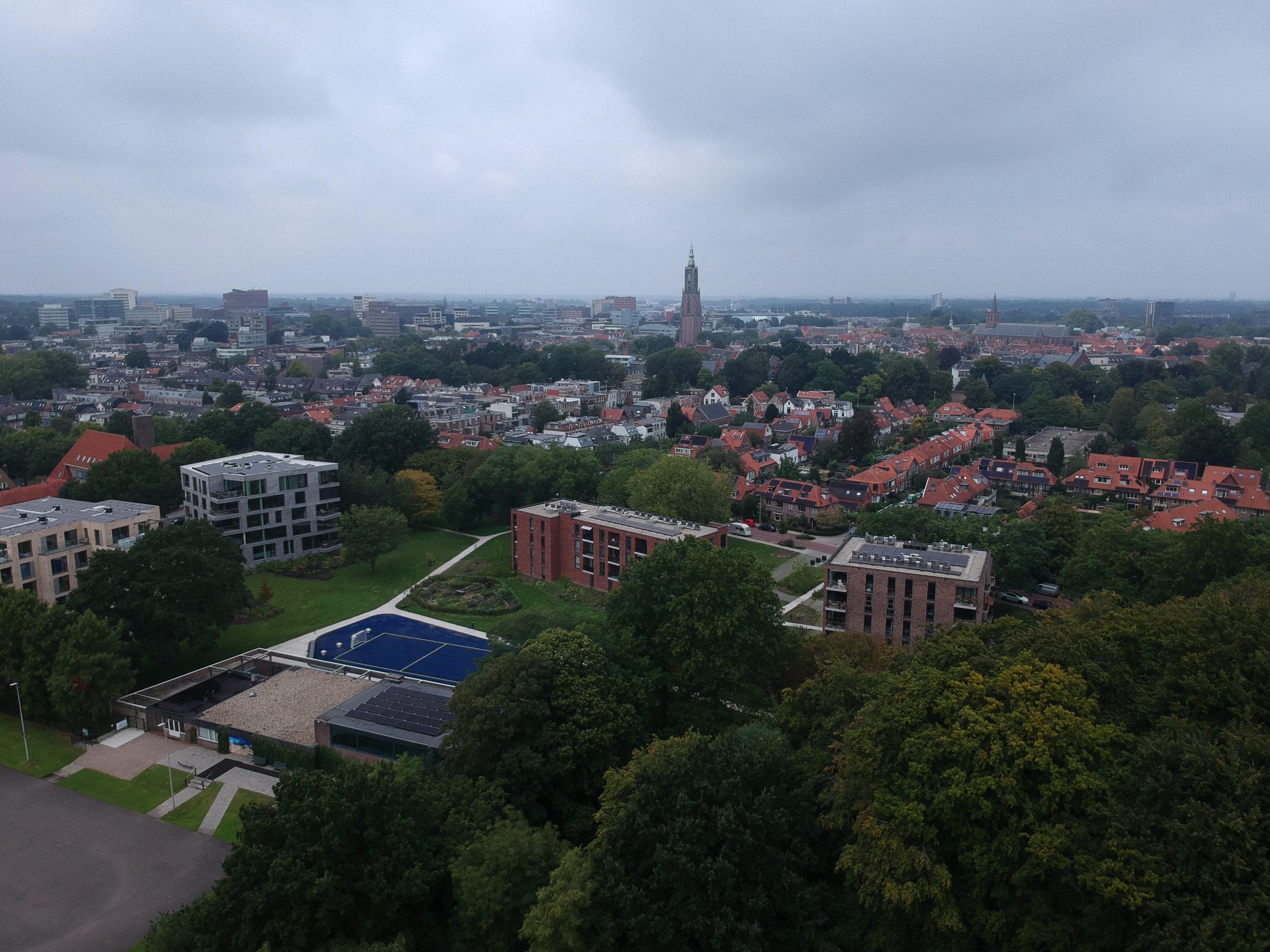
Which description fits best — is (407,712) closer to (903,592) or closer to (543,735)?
(543,735)

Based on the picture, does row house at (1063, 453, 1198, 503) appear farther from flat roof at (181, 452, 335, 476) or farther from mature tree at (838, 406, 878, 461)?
flat roof at (181, 452, 335, 476)

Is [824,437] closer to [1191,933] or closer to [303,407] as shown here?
[303,407]

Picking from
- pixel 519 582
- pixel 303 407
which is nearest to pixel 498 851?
pixel 519 582

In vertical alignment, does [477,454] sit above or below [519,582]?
above

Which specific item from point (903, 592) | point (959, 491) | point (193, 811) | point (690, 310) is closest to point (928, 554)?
point (903, 592)

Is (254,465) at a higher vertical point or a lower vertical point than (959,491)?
higher

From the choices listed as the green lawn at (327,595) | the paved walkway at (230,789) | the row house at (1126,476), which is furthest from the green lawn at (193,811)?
the row house at (1126,476)
